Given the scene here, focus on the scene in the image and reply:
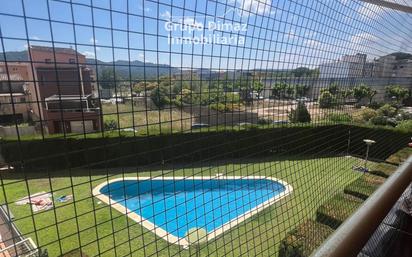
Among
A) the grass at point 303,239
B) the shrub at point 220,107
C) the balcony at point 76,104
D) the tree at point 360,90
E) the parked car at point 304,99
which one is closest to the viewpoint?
the balcony at point 76,104

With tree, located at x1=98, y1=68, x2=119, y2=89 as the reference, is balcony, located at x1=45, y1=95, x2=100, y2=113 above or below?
below

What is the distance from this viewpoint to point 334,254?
0.44 meters

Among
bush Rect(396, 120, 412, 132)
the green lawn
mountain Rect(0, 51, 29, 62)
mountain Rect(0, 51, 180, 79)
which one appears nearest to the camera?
mountain Rect(0, 51, 29, 62)

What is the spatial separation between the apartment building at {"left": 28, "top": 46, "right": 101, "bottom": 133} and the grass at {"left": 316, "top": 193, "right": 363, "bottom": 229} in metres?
3.40

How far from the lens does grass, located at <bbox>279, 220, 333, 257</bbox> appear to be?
3619 millimetres

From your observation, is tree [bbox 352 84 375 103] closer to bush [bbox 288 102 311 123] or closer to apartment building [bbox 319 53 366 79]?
apartment building [bbox 319 53 366 79]

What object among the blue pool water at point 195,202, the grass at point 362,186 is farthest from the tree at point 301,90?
the grass at point 362,186

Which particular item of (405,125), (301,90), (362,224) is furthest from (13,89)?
(405,125)

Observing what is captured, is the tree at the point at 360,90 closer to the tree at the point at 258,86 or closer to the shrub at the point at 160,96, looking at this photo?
the tree at the point at 258,86

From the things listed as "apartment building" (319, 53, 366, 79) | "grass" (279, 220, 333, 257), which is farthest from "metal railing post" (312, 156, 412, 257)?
"grass" (279, 220, 333, 257)

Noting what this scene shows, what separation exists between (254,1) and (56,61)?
107 cm

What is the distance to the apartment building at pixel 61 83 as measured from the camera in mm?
1163

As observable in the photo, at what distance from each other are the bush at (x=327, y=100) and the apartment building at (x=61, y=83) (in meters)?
2.27

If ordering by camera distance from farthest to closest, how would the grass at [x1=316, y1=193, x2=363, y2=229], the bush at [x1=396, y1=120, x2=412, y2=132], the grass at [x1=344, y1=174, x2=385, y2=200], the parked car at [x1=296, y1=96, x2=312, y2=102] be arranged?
the bush at [x1=396, y1=120, x2=412, y2=132] → the grass at [x1=344, y1=174, x2=385, y2=200] → the grass at [x1=316, y1=193, x2=363, y2=229] → the parked car at [x1=296, y1=96, x2=312, y2=102]
